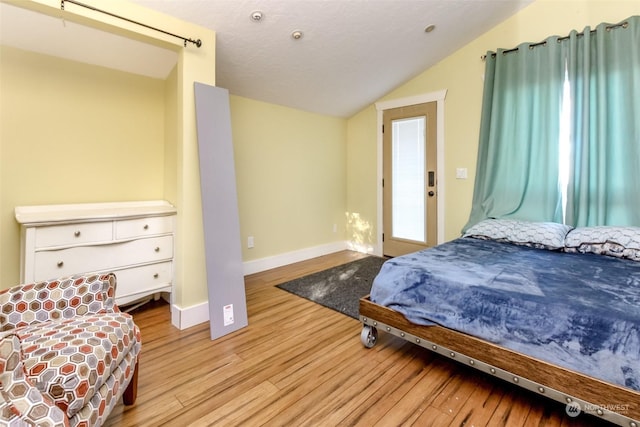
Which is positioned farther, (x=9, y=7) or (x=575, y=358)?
(x=9, y=7)

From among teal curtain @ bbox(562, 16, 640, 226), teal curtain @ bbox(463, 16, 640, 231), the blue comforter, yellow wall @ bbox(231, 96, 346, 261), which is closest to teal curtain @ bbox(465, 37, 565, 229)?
teal curtain @ bbox(463, 16, 640, 231)

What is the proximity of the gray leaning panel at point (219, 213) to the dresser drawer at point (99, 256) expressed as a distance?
48 centimetres

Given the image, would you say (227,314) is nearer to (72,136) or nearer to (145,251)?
A: (145,251)

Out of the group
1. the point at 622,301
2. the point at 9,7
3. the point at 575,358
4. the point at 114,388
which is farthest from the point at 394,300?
the point at 9,7

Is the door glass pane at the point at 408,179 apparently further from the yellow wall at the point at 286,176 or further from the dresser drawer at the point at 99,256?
the dresser drawer at the point at 99,256

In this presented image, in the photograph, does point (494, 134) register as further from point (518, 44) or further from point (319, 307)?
point (319, 307)

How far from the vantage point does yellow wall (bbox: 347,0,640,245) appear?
2740mm

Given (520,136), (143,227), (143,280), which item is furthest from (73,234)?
(520,136)

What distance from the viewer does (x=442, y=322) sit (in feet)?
5.46

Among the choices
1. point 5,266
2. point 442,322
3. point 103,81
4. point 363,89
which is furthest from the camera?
point 363,89

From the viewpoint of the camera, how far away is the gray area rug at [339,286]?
107 inches

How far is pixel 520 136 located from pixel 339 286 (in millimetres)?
2300

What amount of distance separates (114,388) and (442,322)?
1550 mm

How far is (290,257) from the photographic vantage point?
4.05m
